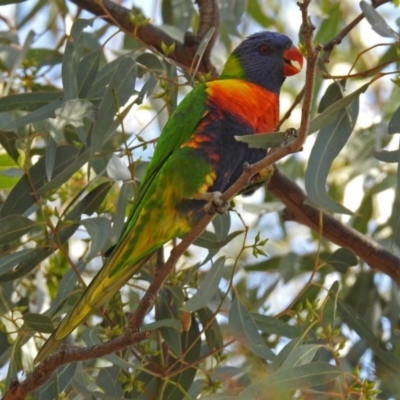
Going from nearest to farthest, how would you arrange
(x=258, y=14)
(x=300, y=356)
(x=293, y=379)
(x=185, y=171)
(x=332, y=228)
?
1. (x=293, y=379)
2. (x=300, y=356)
3. (x=185, y=171)
4. (x=332, y=228)
5. (x=258, y=14)

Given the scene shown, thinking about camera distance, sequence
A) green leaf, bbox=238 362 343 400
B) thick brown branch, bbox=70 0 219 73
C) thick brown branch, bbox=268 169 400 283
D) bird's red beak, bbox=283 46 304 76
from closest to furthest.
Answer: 1. green leaf, bbox=238 362 343 400
2. thick brown branch, bbox=268 169 400 283
3. thick brown branch, bbox=70 0 219 73
4. bird's red beak, bbox=283 46 304 76

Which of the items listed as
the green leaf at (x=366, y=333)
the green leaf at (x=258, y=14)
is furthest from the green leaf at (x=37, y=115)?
the green leaf at (x=258, y=14)

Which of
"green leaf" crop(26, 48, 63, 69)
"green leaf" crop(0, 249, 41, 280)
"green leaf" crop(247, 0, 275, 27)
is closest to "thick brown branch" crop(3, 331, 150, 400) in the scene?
"green leaf" crop(0, 249, 41, 280)

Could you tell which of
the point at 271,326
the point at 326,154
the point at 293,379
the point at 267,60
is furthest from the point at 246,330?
the point at 267,60

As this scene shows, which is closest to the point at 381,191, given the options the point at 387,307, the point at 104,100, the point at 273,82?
the point at 387,307

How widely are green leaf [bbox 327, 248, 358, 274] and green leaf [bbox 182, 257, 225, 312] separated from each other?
0.33 meters

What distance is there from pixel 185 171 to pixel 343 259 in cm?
48

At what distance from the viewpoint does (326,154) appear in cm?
177

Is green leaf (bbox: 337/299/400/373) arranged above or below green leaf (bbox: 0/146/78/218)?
below

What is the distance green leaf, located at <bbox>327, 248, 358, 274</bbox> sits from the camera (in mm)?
2006

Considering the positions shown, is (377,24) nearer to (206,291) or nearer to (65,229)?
(206,291)

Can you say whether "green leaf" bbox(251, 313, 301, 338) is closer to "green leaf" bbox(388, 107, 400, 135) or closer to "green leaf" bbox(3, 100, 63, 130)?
"green leaf" bbox(388, 107, 400, 135)

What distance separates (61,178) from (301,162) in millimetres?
1695

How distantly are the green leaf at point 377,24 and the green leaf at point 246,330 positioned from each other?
708mm
